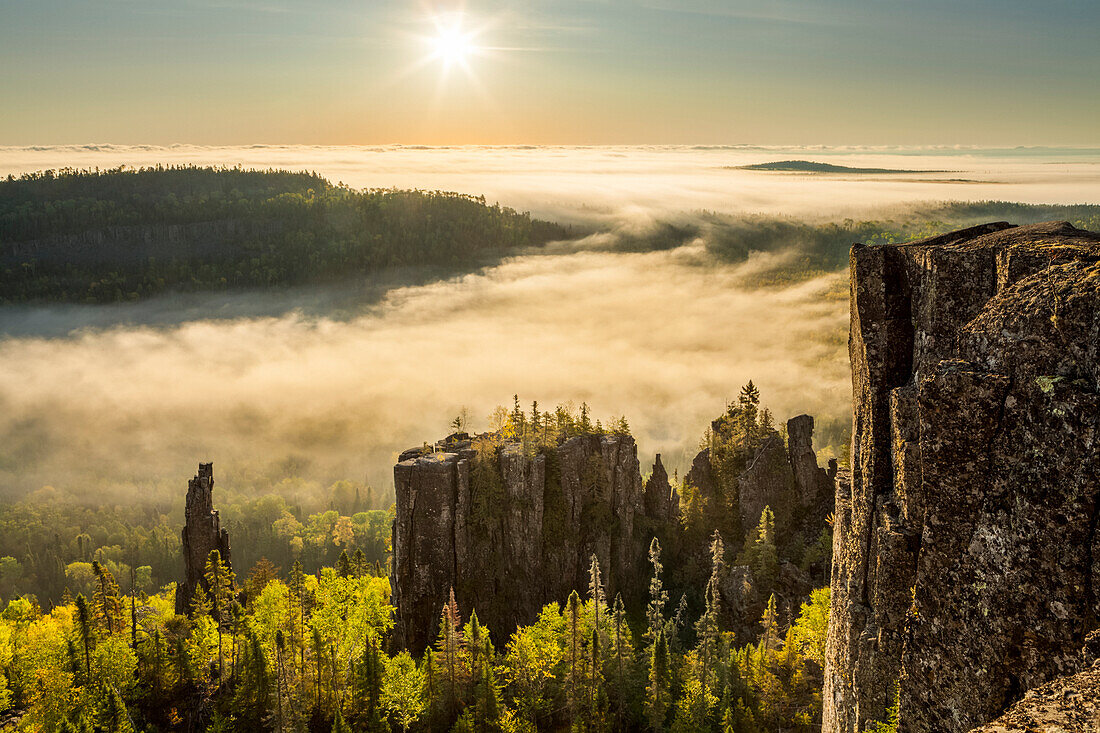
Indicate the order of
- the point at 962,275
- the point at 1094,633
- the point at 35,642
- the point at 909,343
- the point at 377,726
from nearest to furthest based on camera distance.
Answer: the point at 1094,633
the point at 962,275
the point at 909,343
the point at 377,726
the point at 35,642

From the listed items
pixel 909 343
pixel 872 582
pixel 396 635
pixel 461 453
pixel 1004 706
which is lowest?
pixel 396 635

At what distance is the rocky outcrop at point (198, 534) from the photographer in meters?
75.8

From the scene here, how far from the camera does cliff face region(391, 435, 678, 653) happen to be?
72.8m

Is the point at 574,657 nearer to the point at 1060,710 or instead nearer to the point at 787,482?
the point at 787,482

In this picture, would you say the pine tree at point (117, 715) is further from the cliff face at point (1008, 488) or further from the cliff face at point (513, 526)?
the cliff face at point (1008, 488)

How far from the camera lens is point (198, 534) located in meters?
76.2

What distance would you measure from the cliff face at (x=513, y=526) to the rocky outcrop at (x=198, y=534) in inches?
828

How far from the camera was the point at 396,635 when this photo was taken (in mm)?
72125

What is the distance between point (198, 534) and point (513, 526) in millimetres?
33808

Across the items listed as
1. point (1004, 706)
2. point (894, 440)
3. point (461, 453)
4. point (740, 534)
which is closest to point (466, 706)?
point (461, 453)

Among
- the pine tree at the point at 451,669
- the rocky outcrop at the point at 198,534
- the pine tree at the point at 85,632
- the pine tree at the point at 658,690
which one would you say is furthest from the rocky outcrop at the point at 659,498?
the pine tree at the point at 85,632

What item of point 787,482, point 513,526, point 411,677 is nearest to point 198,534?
point 513,526

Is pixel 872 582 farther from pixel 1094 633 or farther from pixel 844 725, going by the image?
pixel 1094 633

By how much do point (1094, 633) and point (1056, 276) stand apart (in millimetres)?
6084
